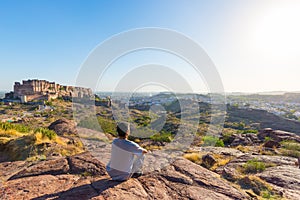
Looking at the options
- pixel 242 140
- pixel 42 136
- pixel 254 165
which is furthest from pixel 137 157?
pixel 242 140

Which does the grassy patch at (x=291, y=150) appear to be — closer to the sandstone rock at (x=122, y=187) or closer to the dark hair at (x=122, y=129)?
the sandstone rock at (x=122, y=187)

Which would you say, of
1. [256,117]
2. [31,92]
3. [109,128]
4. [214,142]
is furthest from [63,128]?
[31,92]

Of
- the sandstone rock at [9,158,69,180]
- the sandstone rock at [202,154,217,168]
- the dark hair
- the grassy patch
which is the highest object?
the dark hair

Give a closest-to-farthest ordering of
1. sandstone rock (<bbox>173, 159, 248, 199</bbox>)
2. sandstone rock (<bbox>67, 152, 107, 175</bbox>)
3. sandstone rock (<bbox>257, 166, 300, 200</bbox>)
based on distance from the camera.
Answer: sandstone rock (<bbox>173, 159, 248, 199</bbox>)
sandstone rock (<bbox>257, 166, 300, 200</bbox>)
sandstone rock (<bbox>67, 152, 107, 175</bbox>)

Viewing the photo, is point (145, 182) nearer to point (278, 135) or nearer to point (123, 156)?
point (123, 156)

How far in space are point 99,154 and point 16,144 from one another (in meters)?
4.28

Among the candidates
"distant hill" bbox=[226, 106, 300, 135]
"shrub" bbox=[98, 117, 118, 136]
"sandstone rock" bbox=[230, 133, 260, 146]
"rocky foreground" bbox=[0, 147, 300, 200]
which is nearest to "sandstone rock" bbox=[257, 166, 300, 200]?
"rocky foreground" bbox=[0, 147, 300, 200]

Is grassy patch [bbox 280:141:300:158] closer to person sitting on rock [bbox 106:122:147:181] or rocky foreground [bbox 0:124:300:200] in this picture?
rocky foreground [bbox 0:124:300:200]

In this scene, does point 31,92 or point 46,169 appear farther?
point 31,92

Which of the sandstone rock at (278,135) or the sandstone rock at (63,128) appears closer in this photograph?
the sandstone rock at (63,128)

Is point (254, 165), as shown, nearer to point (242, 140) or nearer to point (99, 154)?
point (99, 154)

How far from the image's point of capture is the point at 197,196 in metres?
3.08

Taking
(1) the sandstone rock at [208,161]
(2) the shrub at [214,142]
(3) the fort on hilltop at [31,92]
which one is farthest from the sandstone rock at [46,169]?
(3) the fort on hilltop at [31,92]

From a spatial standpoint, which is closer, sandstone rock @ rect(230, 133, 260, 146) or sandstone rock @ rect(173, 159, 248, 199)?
sandstone rock @ rect(173, 159, 248, 199)
